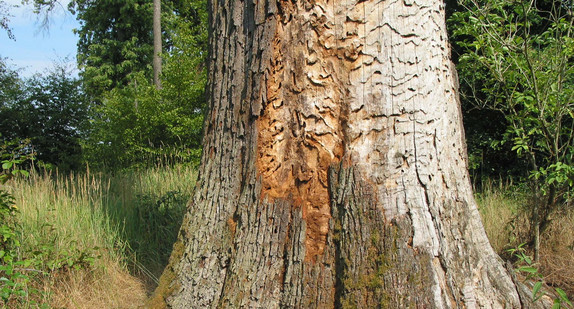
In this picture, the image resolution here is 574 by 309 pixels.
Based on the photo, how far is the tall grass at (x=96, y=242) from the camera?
3842mm

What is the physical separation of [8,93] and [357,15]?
13.4 m

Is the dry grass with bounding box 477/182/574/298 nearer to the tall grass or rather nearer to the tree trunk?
the tree trunk

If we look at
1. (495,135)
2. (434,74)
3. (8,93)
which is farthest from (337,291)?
(8,93)

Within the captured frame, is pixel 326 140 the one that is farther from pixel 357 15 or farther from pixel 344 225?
pixel 357 15

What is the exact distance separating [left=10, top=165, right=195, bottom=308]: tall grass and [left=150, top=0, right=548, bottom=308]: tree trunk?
179 cm

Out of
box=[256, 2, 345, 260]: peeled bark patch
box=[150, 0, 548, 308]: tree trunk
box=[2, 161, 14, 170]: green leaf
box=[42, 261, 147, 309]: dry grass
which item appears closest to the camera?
box=[150, 0, 548, 308]: tree trunk

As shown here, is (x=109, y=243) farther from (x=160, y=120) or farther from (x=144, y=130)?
(x=144, y=130)

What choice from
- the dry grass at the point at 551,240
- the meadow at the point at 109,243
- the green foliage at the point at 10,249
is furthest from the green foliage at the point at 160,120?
the dry grass at the point at 551,240

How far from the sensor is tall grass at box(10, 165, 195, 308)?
384cm

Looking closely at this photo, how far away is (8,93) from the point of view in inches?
499

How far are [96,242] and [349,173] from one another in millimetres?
3214

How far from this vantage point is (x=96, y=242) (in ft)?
14.5

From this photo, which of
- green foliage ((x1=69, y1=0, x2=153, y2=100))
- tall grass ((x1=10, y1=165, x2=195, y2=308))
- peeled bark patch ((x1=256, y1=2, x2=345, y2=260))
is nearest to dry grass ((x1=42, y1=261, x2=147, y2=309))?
tall grass ((x1=10, y1=165, x2=195, y2=308))

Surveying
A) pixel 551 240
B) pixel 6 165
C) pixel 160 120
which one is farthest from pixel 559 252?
pixel 160 120
